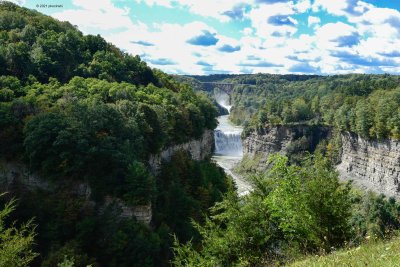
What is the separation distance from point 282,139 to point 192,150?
7224 cm

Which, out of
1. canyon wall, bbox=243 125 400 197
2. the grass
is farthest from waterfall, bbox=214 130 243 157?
the grass

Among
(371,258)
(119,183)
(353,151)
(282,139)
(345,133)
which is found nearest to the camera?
(371,258)

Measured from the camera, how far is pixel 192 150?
63656 millimetres

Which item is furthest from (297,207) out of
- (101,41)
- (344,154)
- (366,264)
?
(344,154)

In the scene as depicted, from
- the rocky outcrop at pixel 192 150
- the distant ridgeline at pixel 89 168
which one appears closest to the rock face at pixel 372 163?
the rocky outcrop at pixel 192 150

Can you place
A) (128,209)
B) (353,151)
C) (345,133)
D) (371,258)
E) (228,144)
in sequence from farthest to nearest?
(228,144) < (345,133) < (353,151) < (128,209) < (371,258)

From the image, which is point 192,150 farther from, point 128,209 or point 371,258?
point 371,258

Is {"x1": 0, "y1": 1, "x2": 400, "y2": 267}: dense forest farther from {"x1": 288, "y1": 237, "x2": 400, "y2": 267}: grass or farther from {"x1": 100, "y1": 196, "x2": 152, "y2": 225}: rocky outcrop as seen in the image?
{"x1": 288, "y1": 237, "x2": 400, "y2": 267}: grass

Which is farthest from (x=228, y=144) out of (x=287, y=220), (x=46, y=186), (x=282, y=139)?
(x=287, y=220)

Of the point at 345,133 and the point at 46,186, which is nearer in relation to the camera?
the point at 46,186

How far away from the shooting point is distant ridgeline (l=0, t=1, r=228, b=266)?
112 feet

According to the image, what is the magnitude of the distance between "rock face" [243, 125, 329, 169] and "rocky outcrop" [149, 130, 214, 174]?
177 ft

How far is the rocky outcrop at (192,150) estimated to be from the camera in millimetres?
49094

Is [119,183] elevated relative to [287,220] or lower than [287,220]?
lower
